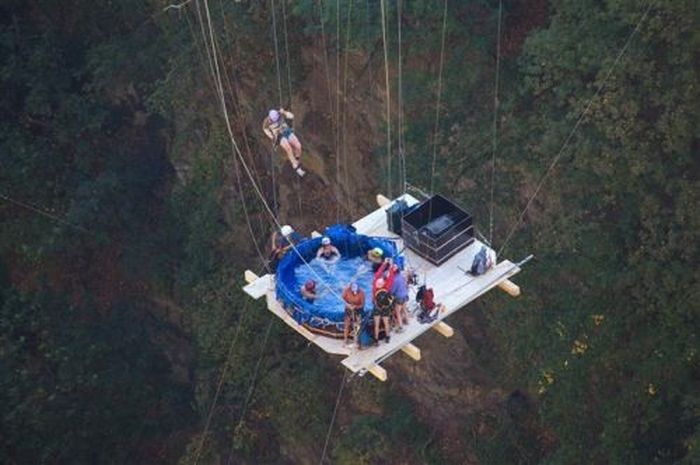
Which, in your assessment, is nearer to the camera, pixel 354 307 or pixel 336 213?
pixel 354 307

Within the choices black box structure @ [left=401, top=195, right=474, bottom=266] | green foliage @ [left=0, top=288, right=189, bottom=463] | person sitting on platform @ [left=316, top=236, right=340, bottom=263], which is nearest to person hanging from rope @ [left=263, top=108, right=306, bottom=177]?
person sitting on platform @ [left=316, top=236, right=340, bottom=263]

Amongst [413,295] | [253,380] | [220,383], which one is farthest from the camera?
[220,383]

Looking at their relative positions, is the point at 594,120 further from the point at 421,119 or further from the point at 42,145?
the point at 42,145

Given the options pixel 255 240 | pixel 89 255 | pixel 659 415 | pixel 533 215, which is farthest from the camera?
pixel 89 255

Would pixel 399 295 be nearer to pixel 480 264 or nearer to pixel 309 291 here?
pixel 309 291

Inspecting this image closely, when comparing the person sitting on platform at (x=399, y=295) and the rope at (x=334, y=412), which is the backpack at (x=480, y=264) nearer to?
the person sitting on platform at (x=399, y=295)

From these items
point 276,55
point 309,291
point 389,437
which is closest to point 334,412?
point 389,437

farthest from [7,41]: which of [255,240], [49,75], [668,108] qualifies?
[668,108]
